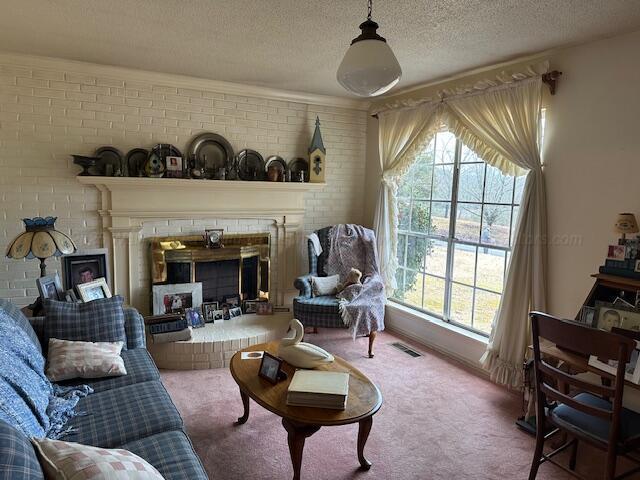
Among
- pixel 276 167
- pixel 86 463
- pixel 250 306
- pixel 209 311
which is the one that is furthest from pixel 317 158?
pixel 86 463

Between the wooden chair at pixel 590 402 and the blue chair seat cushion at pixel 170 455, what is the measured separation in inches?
61.7

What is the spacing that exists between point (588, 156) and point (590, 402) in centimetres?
149

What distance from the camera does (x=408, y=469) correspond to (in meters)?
2.16

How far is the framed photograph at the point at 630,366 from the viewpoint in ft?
6.14

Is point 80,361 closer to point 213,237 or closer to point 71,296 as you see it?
point 71,296

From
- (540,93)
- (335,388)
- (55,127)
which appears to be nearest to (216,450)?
(335,388)

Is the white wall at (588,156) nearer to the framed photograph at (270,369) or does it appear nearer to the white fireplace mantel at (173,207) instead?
the framed photograph at (270,369)

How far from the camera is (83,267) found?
3.00 m

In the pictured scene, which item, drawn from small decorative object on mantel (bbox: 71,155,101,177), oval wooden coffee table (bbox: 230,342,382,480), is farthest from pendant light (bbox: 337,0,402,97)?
small decorative object on mantel (bbox: 71,155,101,177)

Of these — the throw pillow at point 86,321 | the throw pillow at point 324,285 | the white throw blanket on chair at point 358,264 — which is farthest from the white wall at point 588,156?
the throw pillow at point 86,321

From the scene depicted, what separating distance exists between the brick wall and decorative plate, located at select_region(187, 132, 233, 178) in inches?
2.9

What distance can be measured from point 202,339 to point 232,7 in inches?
94.3

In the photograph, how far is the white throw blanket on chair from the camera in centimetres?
363

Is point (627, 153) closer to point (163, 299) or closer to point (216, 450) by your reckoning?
point (216, 450)
